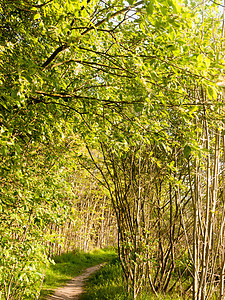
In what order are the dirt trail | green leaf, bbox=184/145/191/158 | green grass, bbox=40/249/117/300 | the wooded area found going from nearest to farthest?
green leaf, bbox=184/145/191/158 → the wooded area → the dirt trail → green grass, bbox=40/249/117/300

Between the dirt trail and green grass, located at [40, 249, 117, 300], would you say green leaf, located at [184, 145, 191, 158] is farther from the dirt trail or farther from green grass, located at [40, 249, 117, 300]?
the dirt trail

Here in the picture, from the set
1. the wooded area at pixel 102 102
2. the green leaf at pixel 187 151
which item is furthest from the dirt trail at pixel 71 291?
the green leaf at pixel 187 151

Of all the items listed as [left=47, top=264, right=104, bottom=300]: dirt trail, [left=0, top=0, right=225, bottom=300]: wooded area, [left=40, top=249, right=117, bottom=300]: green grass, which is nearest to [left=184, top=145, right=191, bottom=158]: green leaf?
[left=0, top=0, right=225, bottom=300]: wooded area

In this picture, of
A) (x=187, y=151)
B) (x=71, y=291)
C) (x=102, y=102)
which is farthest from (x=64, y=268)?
(x=187, y=151)

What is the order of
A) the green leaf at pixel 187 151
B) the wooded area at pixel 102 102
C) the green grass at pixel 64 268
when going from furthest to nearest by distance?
1. the green grass at pixel 64 268
2. the wooded area at pixel 102 102
3. the green leaf at pixel 187 151

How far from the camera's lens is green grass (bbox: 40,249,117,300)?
879cm

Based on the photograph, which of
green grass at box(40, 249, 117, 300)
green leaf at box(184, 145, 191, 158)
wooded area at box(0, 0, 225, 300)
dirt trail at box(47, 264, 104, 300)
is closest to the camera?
green leaf at box(184, 145, 191, 158)

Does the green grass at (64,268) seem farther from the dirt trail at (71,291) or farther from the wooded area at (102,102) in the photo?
the wooded area at (102,102)

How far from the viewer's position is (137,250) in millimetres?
5086

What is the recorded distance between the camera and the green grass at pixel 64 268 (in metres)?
8.79

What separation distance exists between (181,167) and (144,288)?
9.91 feet

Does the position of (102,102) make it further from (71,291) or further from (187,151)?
(71,291)

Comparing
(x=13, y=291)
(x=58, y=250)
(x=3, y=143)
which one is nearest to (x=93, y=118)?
(x=3, y=143)

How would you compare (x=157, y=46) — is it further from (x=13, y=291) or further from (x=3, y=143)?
(x=13, y=291)
